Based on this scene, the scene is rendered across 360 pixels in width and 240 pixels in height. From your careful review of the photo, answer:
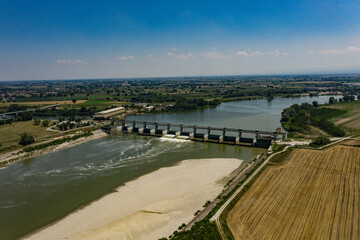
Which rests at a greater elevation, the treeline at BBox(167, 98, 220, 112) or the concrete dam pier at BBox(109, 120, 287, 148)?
the treeline at BBox(167, 98, 220, 112)

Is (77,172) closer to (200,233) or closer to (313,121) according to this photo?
(200,233)

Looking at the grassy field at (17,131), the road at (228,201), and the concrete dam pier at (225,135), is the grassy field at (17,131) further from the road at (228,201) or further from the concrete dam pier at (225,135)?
the road at (228,201)

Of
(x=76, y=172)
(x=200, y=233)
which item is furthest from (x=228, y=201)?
(x=76, y=172)

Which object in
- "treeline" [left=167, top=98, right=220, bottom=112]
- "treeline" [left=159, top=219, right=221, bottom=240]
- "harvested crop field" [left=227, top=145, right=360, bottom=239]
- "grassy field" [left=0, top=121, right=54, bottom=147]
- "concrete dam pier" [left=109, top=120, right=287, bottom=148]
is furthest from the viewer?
"treeline" [left=167, top=98, right=220, bottom=112]

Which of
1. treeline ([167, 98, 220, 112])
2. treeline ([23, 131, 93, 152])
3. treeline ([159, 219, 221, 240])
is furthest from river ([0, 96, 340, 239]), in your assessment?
treeline ([167, 98, 220, 112])

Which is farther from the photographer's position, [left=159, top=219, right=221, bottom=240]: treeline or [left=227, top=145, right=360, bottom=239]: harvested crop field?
[left=227, top=145, right=360, bottom=239]: harvested crop field

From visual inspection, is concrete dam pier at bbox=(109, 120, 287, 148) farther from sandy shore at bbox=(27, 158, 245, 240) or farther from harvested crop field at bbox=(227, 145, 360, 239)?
sandy shore at bbox=(27, 158, 245, 240)

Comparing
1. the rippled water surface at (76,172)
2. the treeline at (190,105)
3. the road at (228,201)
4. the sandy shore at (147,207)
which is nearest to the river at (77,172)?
the rippled water surface at (76,172)
